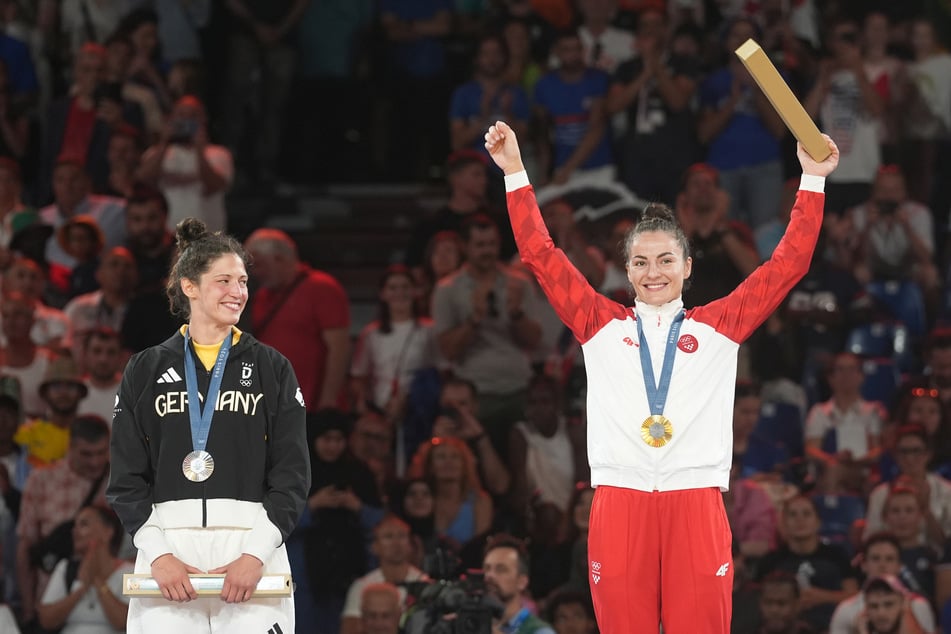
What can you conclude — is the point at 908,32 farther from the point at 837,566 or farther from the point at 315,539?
the point at 315,539

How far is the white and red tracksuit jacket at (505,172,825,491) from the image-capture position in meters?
5.16

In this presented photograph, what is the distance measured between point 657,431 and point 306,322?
172 inches

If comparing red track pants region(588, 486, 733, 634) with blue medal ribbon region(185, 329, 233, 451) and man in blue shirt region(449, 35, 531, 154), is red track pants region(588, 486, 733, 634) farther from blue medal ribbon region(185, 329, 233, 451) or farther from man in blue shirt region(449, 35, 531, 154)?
man in blue shirt region(449, 35, 531, 154)

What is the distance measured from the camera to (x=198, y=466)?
16.1 ft

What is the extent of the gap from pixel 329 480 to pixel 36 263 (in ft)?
9.22

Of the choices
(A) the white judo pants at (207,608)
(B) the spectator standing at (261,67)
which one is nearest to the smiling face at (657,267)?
(A) the white judo pants at (207,608)

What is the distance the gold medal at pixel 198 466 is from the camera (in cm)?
491

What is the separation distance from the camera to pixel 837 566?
8227mm

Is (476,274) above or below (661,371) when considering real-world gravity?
above

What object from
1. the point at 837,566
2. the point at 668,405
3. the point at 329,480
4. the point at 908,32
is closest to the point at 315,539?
the point at 329,480

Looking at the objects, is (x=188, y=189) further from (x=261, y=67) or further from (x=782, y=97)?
(x=782, y=97)

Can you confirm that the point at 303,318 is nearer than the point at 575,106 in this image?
Yes

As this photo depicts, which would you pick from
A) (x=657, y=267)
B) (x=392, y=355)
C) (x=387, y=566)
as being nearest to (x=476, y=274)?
(x=392, y=355)

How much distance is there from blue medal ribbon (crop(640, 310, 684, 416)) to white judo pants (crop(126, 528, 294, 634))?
127 centimetres
